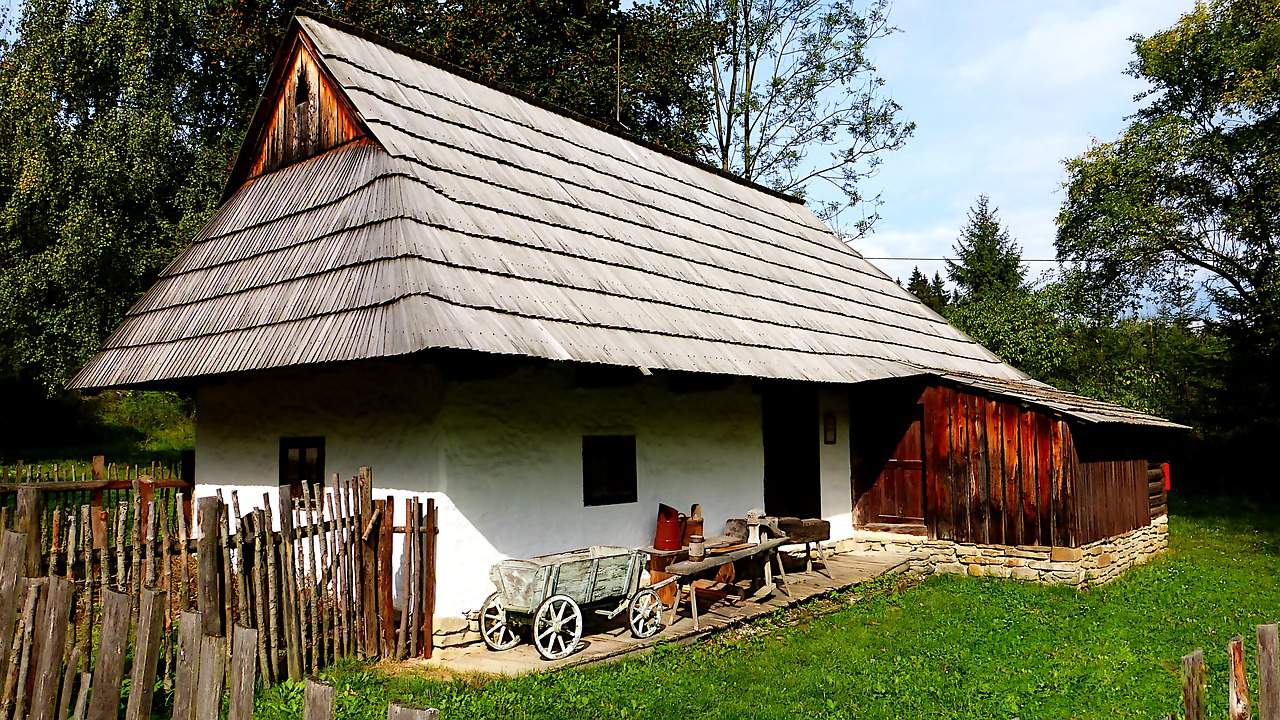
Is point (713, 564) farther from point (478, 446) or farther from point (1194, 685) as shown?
point (1194, 685)

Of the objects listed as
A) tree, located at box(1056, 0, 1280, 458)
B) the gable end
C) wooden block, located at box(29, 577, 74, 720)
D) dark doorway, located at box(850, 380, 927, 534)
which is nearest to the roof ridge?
the gable end

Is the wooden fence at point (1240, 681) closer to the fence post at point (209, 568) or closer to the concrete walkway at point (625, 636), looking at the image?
the concrete walkway at point (625, 636)

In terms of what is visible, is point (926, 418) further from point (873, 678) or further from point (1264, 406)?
point (1264, 406)

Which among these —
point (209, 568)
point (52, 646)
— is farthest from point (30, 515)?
point (52, 646)

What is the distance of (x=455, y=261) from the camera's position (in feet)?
23.6

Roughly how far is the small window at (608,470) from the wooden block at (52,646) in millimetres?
5108

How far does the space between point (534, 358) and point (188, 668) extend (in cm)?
407

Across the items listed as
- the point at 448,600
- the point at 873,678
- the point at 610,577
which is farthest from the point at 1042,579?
the point at 448,600

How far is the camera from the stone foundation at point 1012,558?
33.4 feet

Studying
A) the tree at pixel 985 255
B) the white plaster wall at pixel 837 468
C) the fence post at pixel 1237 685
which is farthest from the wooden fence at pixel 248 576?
the tree at pixel 985 255

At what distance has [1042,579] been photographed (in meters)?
10.3

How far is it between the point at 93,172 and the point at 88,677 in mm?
17239

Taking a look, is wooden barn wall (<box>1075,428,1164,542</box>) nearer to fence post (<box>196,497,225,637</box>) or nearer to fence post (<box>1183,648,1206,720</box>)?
fence post (<box>1183,648,1206,720</box>)

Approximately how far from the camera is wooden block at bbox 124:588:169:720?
2.77 meters
